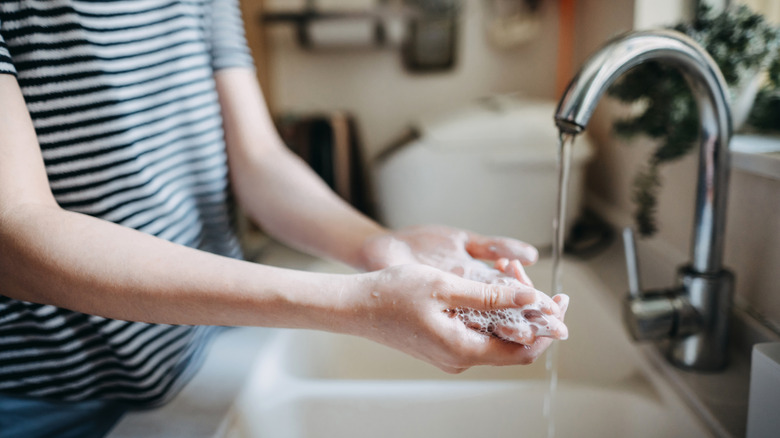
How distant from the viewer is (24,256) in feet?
1.20

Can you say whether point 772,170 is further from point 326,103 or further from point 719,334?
point 326,103

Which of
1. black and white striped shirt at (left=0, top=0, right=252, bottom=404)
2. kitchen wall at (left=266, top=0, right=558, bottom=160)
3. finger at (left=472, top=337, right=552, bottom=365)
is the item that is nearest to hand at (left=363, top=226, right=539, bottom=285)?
finger at (left=472, top=337, right=552, bottom=365)

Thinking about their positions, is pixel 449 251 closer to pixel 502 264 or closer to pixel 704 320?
pixel 502 264

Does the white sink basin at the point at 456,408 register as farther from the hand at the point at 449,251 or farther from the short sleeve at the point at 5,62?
the short sleeve at the point at 5,62

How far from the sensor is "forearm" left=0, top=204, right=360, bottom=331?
0.37 meters

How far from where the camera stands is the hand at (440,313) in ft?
1.13

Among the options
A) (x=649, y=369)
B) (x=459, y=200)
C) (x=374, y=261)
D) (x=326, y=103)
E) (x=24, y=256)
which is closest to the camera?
(x=24, y=256)

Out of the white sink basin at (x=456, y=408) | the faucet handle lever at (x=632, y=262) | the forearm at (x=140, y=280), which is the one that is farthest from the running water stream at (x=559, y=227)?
the forearm at (x=140, y=280)

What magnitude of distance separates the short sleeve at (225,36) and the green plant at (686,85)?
1.63 feet

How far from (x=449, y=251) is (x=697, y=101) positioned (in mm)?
288

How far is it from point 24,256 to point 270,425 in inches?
12.9

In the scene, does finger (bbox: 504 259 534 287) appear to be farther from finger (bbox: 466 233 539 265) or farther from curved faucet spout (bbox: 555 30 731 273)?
curved faucet spout (bbox: 555 30 731 273)

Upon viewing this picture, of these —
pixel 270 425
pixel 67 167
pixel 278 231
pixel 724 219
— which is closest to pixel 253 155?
pixel 278 231

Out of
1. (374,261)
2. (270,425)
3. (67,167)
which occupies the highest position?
(67,167)
